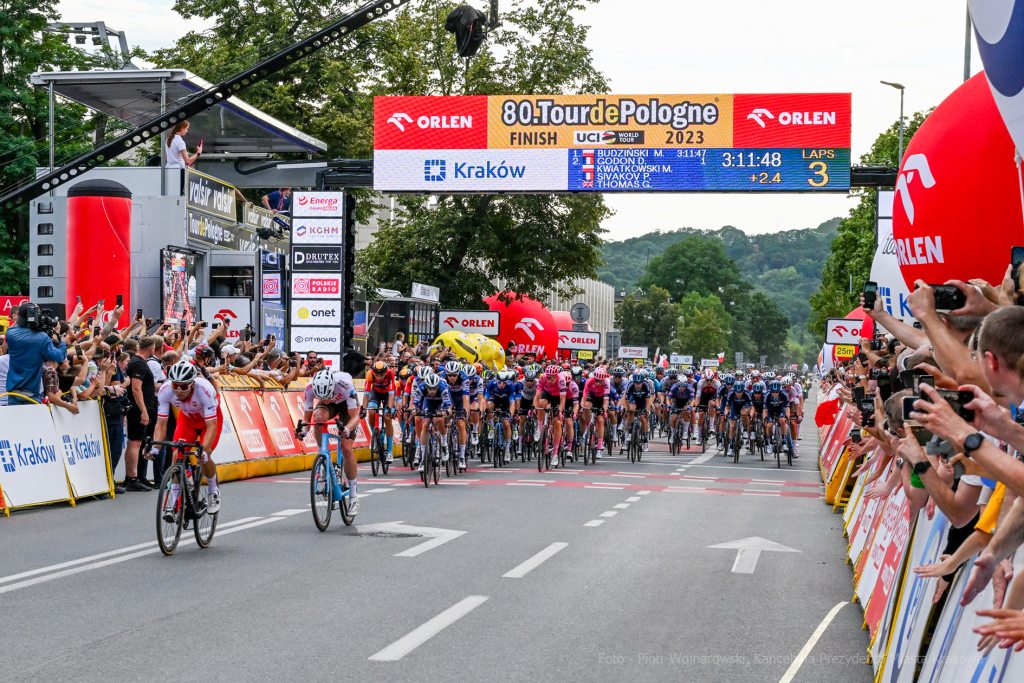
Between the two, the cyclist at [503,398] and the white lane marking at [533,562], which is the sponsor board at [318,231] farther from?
the white lane marking at [533,562]

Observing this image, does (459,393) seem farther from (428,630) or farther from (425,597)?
(428,630)

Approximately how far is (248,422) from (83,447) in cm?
442

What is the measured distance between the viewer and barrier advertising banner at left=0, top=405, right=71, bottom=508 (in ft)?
41.3

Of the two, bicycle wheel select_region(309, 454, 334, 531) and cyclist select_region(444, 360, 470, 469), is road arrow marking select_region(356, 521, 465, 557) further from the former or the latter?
cyclist select_region(444, 360, 470, 469)

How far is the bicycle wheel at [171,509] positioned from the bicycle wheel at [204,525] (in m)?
0.26

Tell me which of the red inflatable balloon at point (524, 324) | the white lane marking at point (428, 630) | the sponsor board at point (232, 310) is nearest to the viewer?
the white lane marking at point (428, 630)

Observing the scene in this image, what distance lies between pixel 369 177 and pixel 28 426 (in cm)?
1310

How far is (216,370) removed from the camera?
17.5m

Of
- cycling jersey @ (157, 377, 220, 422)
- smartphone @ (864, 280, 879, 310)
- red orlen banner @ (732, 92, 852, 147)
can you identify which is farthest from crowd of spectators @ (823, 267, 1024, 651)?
red orlen banner @ (732, 92, 852, 147)

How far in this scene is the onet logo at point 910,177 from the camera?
7.67 m

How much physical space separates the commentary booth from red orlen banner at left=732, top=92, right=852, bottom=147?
1146cm

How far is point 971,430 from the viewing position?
320 centimetres

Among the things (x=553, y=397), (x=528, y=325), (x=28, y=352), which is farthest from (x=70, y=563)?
(x=528, y=325)

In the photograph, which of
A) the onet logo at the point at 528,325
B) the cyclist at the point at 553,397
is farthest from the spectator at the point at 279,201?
the cyclist at the point at 553,397
